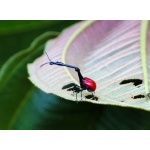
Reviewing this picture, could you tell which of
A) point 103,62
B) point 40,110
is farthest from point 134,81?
point 40,110

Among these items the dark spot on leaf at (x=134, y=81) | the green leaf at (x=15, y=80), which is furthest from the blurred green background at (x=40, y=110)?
the dark spot on leaf at (x=134, y=81)

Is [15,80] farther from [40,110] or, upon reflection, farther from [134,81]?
[134,81]

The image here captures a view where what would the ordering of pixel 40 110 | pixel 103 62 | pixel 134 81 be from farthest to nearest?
pixel 40 110 → pixel 103 62 → pixel 134 81

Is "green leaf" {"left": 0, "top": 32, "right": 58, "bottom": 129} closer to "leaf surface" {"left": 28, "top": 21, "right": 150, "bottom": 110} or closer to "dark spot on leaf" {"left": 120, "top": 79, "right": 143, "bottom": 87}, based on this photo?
"leaf surface" {"left": 28, "top": 21, "right": 150, "bottom": 110}

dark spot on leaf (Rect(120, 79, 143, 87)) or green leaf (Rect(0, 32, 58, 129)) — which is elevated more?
green leaf (Rect(0, 32, 58, 129))

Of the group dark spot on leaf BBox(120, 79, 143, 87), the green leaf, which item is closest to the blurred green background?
the green leaf

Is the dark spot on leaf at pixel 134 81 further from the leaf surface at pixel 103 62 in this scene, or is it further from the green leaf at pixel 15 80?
the green leaf at pixel 15 80

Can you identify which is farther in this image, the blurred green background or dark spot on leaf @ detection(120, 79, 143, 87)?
the blurred green background

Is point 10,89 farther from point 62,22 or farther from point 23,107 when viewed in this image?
point 62,22

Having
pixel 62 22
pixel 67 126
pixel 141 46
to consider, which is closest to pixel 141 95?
pixel 141 46
